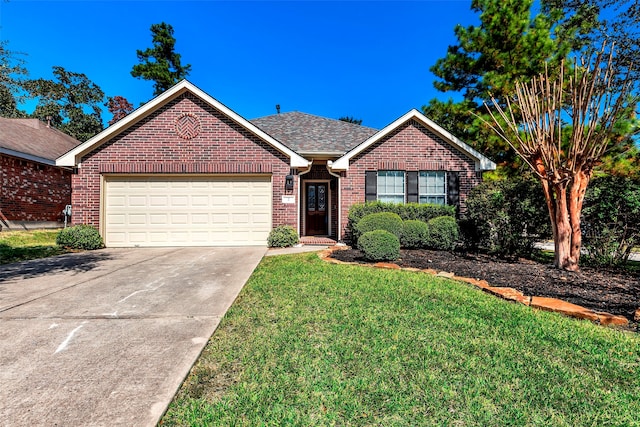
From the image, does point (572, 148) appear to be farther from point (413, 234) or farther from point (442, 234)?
point (413, 234)

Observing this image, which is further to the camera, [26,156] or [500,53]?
[26,156]

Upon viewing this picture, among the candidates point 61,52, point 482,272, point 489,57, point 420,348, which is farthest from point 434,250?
point 61,52

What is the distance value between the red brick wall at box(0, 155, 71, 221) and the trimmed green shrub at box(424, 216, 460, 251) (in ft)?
54.3

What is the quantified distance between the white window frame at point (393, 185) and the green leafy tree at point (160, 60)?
2310cm

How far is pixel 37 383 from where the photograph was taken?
91.4 inches

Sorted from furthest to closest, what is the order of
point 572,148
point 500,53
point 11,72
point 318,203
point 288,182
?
point 318,203 → point 500,53 → point 288,182 → point 11,72 → point 572,148

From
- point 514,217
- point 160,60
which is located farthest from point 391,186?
point 160,60

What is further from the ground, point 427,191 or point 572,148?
point 572,148

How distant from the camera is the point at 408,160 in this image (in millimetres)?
10977

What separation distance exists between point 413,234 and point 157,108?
9.09 m

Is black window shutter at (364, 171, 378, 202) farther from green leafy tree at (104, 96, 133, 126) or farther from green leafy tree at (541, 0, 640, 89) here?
green leafy tree at (104, 96, 133, 126)

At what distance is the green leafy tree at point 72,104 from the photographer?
33844mm

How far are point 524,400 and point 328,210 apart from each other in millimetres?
11275

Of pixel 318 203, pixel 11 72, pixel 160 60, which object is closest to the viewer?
pixel 11 72
